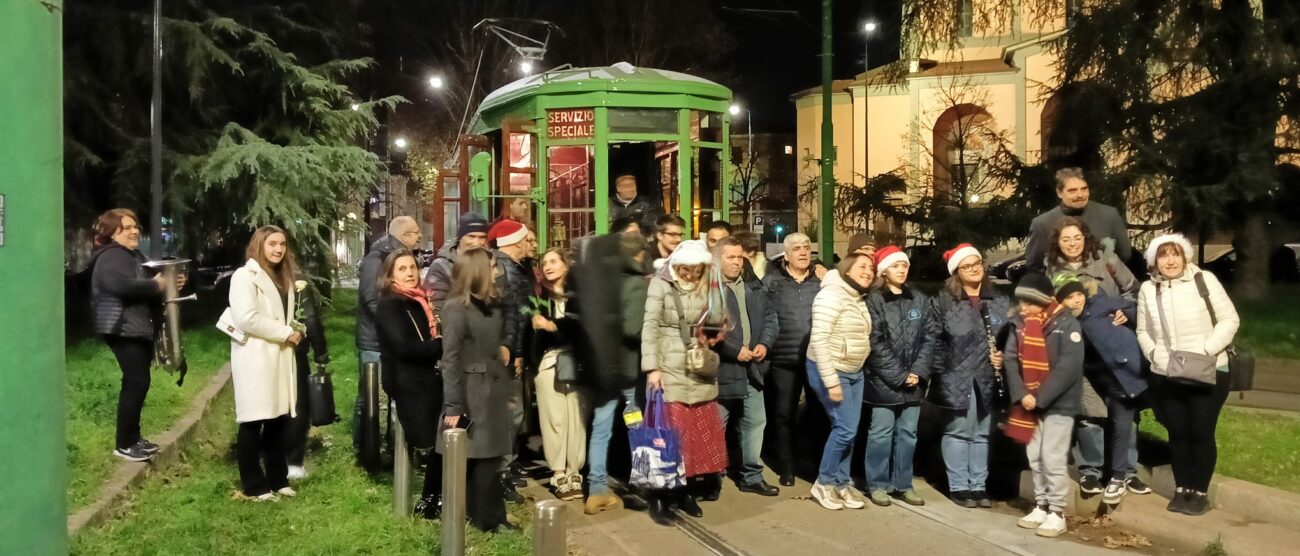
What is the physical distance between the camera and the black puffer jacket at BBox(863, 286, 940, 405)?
7027mm

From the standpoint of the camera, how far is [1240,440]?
7.96 m

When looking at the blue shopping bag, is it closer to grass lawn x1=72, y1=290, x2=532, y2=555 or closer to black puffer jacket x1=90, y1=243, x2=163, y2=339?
grass lawn x1=72, y1=290, x2=532, y2=555

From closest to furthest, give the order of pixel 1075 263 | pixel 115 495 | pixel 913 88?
pixel 115 495, pixel 1075 263, pixel 913 88

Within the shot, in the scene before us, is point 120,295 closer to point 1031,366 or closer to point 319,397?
point 319,397

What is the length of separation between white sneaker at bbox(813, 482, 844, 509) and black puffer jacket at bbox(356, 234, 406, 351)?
307 cm

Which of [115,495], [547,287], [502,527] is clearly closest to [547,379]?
[547,287]

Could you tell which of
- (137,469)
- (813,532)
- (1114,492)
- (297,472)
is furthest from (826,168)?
(137,469)

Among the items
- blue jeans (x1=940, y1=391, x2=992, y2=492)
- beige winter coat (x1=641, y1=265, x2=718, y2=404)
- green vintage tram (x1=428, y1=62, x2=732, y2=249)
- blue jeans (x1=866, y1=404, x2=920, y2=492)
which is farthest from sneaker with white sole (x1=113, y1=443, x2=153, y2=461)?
blue jeans (x1=940, y1=391, x2=992, y2=492)

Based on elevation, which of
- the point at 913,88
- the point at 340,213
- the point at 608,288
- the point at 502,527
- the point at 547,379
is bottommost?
the point at 502,527

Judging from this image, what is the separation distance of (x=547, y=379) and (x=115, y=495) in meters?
2.61

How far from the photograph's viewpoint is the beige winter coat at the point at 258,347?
645cm

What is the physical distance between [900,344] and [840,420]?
61 cm

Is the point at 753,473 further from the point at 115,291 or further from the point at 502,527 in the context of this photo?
the point at 115,291

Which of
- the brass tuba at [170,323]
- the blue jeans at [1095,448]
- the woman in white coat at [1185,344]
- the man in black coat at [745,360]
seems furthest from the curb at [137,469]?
the woman in white coat at [1185,344]
